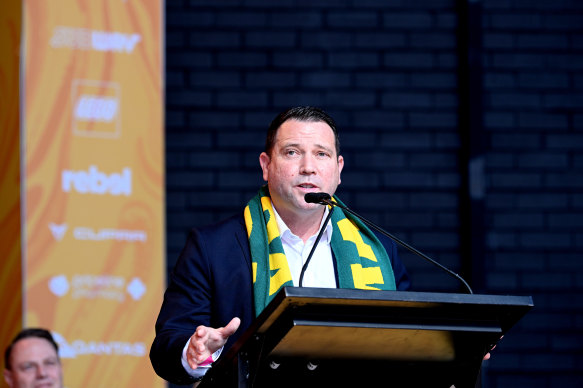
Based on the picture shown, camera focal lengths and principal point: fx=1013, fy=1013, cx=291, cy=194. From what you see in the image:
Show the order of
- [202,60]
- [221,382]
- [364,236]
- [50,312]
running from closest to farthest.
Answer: [221,382], [364,236], [50,312], [202,60]

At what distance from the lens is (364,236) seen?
3.11m

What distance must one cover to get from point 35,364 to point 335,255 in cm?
210

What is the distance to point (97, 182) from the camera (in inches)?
182

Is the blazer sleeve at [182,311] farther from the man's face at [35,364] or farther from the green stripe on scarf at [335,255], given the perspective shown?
the man's face at [35,364]

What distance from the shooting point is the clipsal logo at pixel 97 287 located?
14.9 ft

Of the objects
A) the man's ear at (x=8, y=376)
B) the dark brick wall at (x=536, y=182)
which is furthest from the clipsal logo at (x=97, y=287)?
the dark brick wall at (x=536, y=182)

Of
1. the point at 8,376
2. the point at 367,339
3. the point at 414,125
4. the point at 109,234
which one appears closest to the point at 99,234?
the point at 109,234

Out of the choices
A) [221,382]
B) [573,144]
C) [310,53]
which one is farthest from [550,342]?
[221,382]

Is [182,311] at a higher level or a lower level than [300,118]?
lower

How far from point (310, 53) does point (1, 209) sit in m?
2.11

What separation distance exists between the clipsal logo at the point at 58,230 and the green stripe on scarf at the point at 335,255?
172cm

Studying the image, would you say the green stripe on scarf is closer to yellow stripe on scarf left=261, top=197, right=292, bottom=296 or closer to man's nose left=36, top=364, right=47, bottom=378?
yellow stripe on scarf left=261, top=197, right=292, bottom=296

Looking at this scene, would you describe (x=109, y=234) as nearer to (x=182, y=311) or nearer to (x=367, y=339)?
(x=182, y=311)

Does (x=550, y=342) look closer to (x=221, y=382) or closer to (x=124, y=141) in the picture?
(x=124, y=141)
